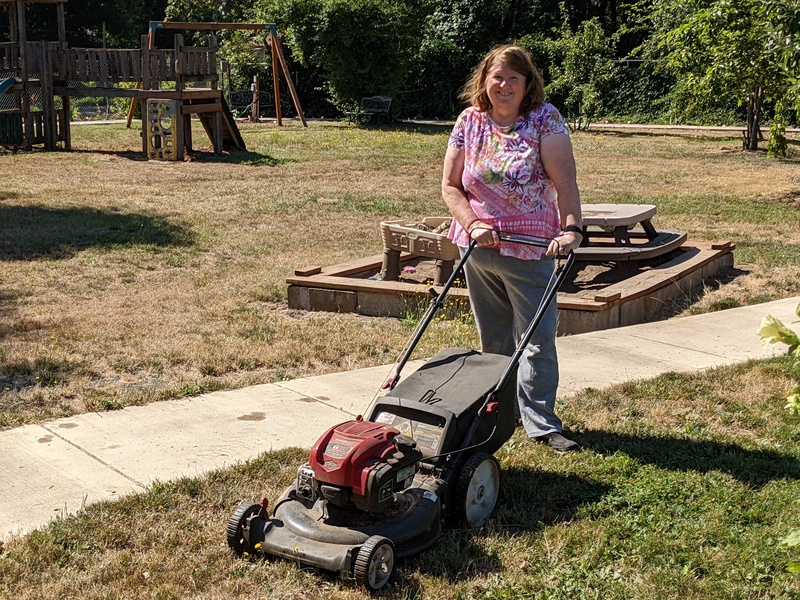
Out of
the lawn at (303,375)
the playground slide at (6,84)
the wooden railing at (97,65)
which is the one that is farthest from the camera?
the playground slide at (6,84)

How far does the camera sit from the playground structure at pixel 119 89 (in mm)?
19906

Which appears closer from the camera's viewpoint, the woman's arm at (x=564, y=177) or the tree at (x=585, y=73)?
the woman's arm at (x=564, y=177)

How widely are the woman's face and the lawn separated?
1.62 metres

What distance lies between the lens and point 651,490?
441cm

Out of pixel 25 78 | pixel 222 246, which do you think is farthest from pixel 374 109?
pixel 222 246

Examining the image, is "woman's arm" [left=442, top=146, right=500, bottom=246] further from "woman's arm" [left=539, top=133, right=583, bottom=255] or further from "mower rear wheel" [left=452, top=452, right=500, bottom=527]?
"mower rear wheel" [left=452, top=452, right=500, bottom=527]

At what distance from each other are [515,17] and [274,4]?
11377 mm

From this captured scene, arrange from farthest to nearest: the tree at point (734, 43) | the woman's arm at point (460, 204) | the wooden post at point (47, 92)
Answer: the wooden post at point (47, 92)
the tree at point (734, 43)
the woman's arm at point (460, 204)

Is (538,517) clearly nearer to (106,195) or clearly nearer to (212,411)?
(212,411)

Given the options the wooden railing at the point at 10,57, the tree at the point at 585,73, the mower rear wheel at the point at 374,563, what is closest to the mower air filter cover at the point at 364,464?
the mower rear wheel at the point at 374,563

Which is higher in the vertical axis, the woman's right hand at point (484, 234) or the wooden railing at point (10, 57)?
the wooden railing at point (10, 57)

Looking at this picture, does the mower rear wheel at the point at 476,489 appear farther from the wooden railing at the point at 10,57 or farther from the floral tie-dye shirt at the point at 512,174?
the wooden railing at the point at 10,57

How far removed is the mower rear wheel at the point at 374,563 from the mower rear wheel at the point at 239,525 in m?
0.50

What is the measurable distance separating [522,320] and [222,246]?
266 inches
